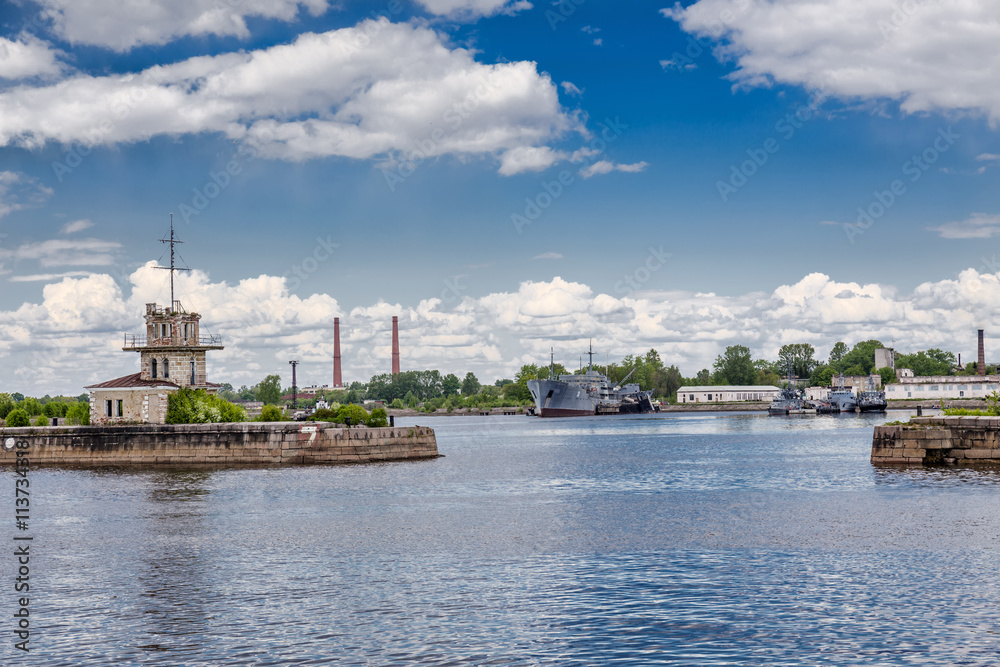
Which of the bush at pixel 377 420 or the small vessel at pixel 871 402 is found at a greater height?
the bush at pixel 377 420

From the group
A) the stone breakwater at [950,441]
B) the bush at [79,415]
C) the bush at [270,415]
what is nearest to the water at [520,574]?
the stone breakwater at [950,441]

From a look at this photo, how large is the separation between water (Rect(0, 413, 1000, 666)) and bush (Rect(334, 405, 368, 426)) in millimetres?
22018

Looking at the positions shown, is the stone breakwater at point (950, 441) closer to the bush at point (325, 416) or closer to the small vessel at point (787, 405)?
the bush at point (325, 416)

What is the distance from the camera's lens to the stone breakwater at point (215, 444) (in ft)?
210

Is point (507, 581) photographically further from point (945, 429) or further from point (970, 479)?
point (945, 429)

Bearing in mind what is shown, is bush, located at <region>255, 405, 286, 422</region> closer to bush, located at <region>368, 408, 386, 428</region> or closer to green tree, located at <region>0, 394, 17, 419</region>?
bush, located at <region>368, 408, 386, 428</region>

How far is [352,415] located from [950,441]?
1691 inches

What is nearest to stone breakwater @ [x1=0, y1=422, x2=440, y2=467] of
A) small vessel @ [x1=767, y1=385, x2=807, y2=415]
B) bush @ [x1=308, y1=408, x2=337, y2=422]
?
bush @ [x1=308, y1=408, x2=337, y2=422]

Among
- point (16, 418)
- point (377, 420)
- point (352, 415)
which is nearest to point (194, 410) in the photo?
point (352, 415)

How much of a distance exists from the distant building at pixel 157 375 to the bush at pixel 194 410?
0.66 metres

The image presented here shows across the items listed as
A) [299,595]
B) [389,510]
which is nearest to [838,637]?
[299,595]

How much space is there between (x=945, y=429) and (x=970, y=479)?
6574mm

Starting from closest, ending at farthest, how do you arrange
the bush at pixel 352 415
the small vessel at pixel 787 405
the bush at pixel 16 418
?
the bush at pixel 352 415
the bush at pixel 16 418
the small vessel at pixel 787 405

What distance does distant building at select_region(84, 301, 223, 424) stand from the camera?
239 feet
